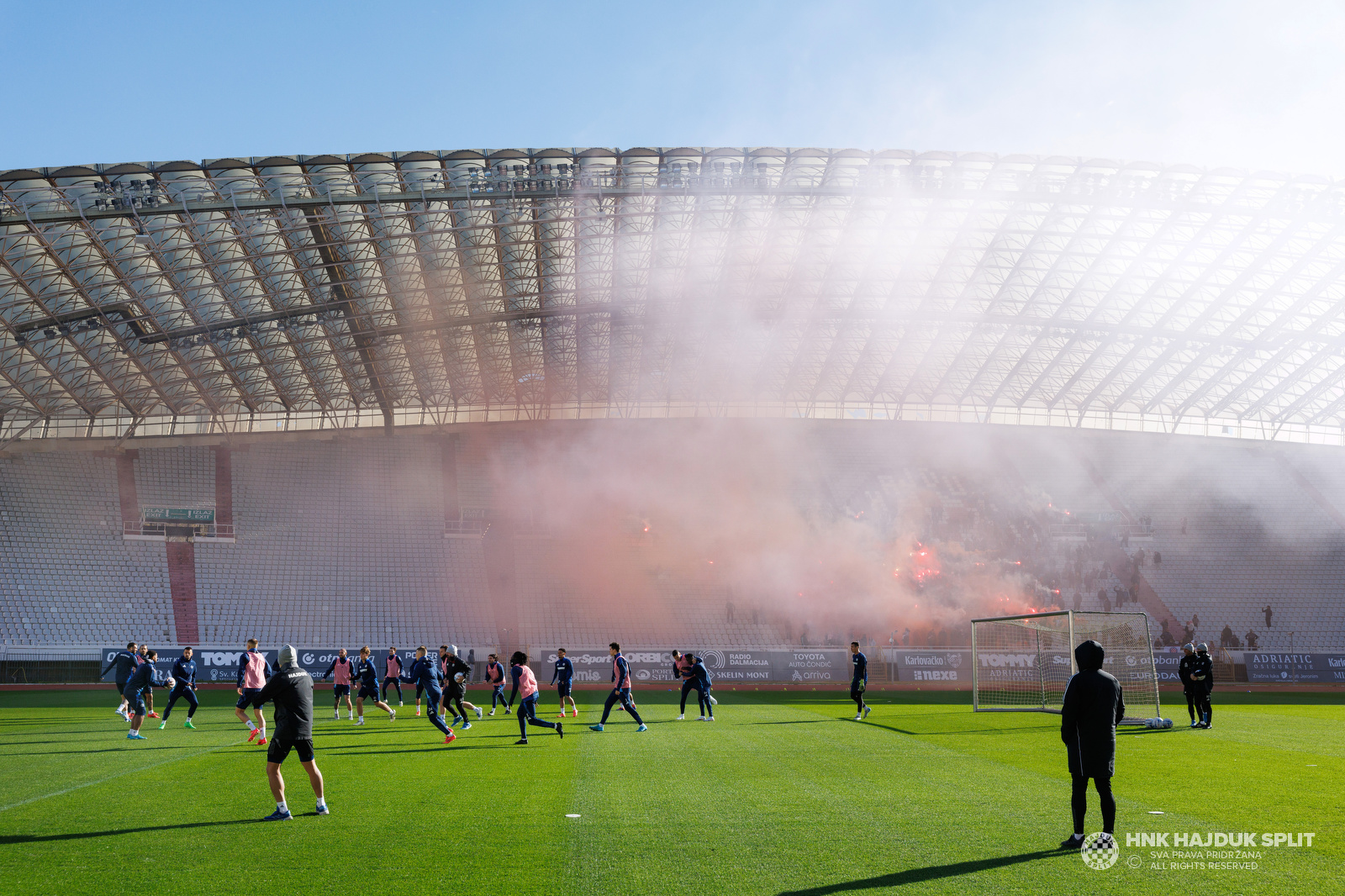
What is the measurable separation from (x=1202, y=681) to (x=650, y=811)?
12048 millimetres

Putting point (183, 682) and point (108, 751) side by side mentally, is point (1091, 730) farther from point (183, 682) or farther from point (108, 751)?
point (183, 682)

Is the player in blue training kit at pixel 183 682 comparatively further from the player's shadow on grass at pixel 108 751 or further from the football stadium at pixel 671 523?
the player's shadow on grass at pixel 108 751

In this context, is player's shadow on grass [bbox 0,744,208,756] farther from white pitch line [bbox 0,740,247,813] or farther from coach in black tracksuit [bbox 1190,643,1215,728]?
coach in black tracksuit [bbox 1190,643,1215,728]

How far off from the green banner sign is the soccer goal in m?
33.2

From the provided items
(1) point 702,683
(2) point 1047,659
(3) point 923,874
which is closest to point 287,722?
(3) point 923,874

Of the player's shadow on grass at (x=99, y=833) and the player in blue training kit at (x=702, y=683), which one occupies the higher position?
the player's shadow on grass at (x=99, y=833)

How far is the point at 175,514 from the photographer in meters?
39.7

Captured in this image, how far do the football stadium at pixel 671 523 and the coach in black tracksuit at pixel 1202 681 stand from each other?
0.11 m

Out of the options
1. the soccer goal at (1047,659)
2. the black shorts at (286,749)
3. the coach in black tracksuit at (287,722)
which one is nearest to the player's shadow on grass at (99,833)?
the coach in black tracksuit at (287,722)

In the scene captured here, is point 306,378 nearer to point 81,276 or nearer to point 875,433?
point 81,276

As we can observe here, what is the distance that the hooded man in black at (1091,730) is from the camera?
21.6 feet

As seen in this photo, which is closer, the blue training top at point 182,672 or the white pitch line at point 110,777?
the white pitch line at point 110,777

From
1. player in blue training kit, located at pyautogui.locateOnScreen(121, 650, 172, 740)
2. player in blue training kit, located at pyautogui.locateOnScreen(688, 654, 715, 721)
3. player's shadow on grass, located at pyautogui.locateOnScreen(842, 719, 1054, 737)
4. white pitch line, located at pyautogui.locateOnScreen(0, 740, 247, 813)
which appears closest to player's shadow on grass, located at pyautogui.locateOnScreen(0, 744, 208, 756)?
white pitch line, located at pyautogui.locateOnScreen(0, 740, 247, 813)

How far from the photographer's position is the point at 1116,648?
23.8m
